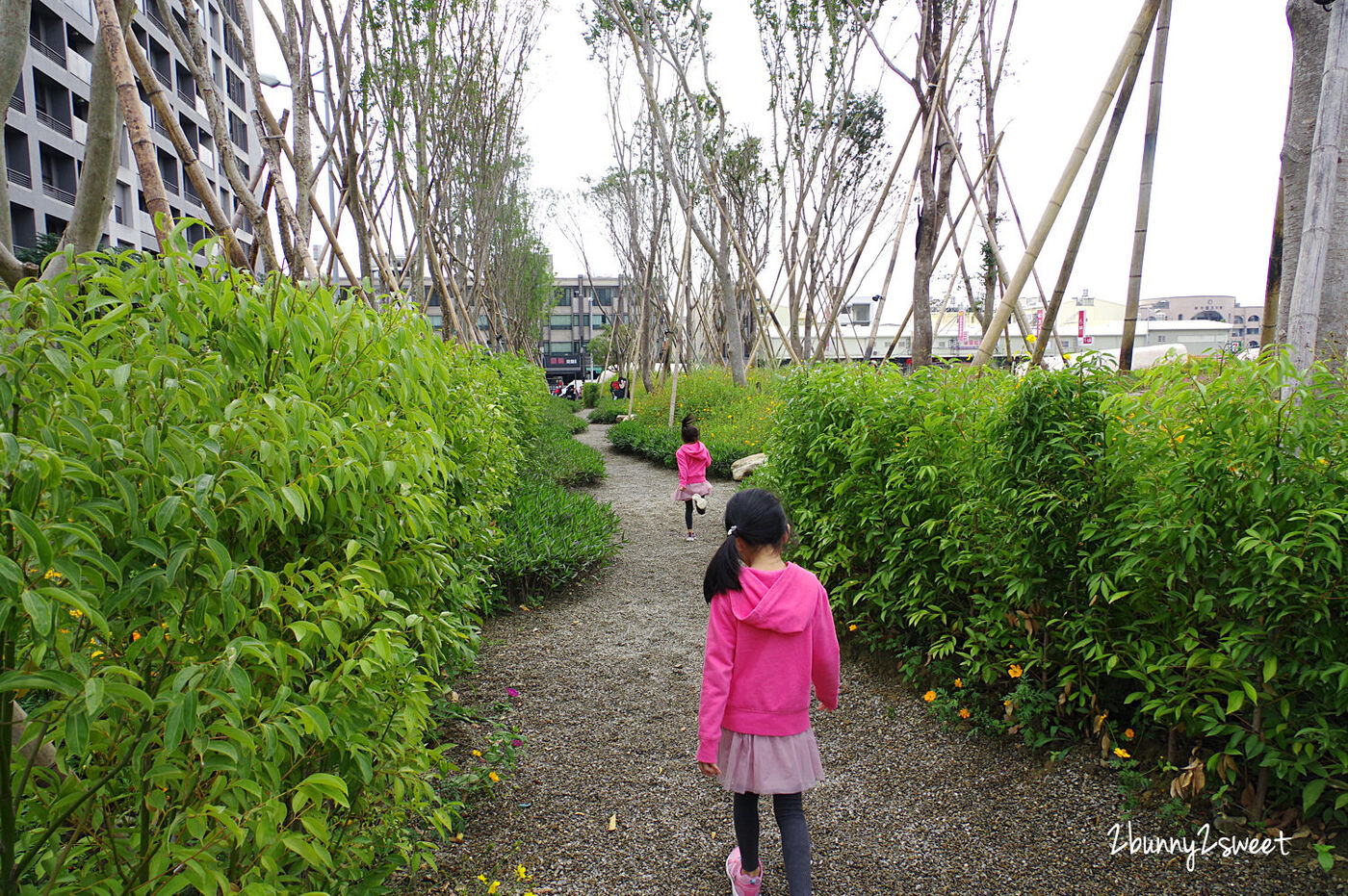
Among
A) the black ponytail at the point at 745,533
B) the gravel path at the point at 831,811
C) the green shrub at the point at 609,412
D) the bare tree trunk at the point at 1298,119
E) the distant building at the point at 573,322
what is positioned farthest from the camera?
the distant building at the point at 573,322

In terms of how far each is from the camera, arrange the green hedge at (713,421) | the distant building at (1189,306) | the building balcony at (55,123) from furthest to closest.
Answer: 1. the distant building at (1189,306)
2. the building balcony at (55,123)
3. the green hedge at (713,421)

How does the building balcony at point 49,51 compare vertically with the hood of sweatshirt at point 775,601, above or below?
above

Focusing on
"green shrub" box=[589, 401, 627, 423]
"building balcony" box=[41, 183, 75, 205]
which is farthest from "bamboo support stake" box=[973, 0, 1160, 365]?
"building balcony" box=[41, 183, 75, 205]

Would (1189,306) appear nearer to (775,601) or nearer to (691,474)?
(691,474)

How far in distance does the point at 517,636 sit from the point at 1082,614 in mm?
3338

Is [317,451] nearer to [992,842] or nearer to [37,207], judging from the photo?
[992,842]

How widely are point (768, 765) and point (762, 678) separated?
0.26m

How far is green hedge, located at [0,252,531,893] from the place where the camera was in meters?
1.19

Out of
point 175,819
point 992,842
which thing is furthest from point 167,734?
point 992,842

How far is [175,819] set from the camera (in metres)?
1.29

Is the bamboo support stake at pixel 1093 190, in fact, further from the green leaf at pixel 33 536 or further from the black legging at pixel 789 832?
the green leaf at pixel 33 536

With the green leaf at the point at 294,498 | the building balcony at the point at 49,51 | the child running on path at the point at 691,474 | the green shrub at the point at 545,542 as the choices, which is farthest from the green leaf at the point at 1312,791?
the building balcony at the point at 49,51

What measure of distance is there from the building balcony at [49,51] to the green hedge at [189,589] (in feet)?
79.1

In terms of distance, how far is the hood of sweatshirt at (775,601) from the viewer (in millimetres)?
2180
